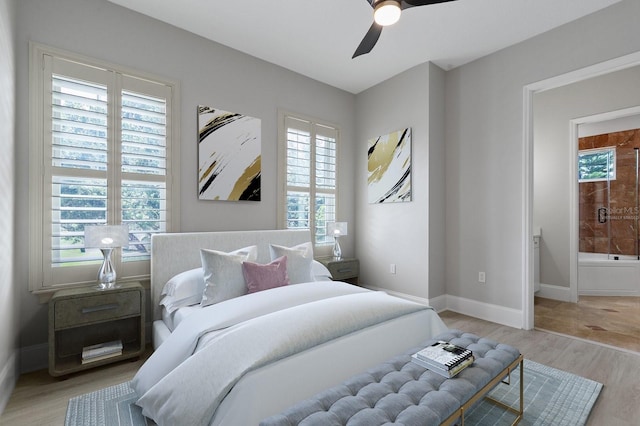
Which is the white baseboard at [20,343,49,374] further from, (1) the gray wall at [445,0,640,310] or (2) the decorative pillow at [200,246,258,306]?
(1) the gray wall at [445,0,640,310]

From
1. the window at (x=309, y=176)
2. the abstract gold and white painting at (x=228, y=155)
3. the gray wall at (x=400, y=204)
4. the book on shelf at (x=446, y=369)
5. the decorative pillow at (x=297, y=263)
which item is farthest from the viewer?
the window at (x=309, y=176)

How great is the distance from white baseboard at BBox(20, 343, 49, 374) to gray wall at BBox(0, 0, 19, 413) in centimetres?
9

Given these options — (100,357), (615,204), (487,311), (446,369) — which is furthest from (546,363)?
(615,204)

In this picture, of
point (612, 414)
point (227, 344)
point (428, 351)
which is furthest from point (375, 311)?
point (612, 414)

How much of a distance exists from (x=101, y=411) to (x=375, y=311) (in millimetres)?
1791

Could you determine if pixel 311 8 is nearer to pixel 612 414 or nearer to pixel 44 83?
pixel 44 83

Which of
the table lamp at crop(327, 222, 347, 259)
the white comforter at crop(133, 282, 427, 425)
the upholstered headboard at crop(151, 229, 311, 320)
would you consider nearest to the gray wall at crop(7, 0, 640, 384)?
the upholstered headboard at crop(151, 229, 311, 320)

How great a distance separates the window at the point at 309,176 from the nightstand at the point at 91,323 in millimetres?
1826

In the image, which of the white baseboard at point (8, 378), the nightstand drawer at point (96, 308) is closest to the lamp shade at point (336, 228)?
the nightstand drawer at point (96, 308)

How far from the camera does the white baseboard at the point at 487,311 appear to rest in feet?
11.0

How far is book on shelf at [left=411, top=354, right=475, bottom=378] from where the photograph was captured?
1457mm

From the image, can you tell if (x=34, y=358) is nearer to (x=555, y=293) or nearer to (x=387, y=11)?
(x=387, y=11)

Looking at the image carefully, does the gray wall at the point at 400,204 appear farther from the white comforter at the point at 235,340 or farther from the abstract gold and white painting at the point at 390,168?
the white comforter at the point at 235,340

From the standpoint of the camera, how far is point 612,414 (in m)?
1.88
